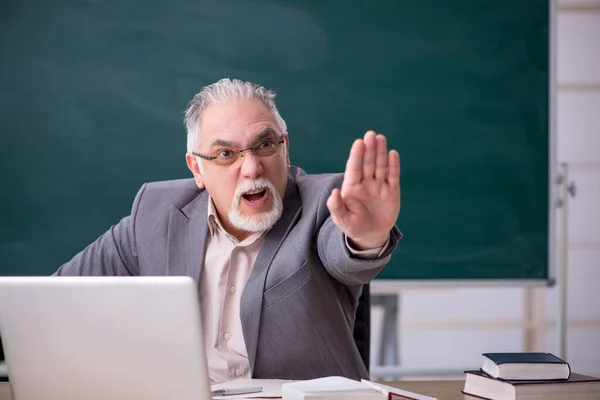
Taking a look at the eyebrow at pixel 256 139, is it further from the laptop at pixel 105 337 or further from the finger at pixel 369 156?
the laptop at pixel 105 337

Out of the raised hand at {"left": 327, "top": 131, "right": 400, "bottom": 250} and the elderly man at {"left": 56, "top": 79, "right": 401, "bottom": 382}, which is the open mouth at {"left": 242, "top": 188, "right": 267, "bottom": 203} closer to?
the elderly man at {"left": 56, "top": 79, "right": 401, "bottom": 382}

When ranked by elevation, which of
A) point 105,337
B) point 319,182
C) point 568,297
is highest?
point 319,182

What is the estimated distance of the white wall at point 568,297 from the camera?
452cm

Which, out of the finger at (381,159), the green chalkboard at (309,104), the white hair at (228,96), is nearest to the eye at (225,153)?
the white hair at (228,96)

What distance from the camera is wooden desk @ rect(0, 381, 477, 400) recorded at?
5.12ft

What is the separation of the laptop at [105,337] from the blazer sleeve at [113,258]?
3.24 ft

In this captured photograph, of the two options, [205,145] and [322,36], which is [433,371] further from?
[205,145]

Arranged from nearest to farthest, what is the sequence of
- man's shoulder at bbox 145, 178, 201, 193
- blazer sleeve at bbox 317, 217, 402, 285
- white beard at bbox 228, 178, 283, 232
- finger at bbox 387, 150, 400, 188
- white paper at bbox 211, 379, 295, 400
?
1. white paper at bbox 211, 379, 295, 400
2. finger at bbox 387, 150, 400, 188
3. blazer sleeve at bbox 317, 217, 402, 285
4. white beard at bbox 228, 178, 283, 232
5. man's shoulder at bbox 145, 178, 201, 193

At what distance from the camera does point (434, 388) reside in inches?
64.9

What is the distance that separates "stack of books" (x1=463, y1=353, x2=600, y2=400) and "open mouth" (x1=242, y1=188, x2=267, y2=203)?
2.60ft

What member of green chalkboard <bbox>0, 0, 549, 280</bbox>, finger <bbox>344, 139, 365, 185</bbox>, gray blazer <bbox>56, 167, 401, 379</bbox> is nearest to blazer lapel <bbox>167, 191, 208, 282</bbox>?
gray blazer <bbox>56, 167, 401, 379</bbox>

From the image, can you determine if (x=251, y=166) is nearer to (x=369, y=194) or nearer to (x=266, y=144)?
(x=266, y=144)

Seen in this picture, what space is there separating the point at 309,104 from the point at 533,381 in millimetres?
2050

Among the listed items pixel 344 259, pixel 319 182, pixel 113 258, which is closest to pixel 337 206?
pixel 344 259
